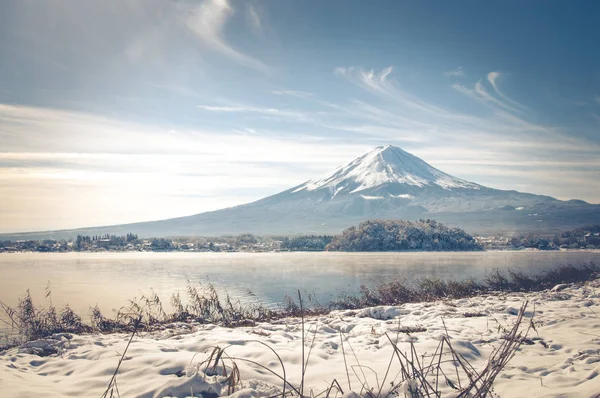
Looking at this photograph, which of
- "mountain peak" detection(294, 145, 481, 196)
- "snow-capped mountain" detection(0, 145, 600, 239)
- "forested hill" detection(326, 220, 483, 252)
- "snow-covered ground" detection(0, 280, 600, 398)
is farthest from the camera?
"mountain peak" detection(294, 145, 481, 196)

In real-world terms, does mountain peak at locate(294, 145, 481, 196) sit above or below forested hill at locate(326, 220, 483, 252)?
→ above

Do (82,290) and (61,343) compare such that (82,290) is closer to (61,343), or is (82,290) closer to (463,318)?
(61,343)

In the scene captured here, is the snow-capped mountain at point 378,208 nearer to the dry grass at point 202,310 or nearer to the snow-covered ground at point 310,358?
the dry grass at point 202,310

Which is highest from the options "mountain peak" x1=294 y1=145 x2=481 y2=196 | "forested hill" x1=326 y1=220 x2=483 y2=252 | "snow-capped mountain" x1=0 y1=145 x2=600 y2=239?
"mountain peak" x1=294 y1=145 x2=481 y2=196

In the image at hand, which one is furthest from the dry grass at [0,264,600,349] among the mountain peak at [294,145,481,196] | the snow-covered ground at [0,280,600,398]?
the mountain peak at [294,145,481,196]

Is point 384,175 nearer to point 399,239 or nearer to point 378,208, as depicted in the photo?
point 378,208

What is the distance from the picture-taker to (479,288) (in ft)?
46.2

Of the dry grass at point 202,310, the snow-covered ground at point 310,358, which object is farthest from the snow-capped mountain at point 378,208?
the snow-covered ground at point 310,358

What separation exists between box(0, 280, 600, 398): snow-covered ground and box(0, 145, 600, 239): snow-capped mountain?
315ft

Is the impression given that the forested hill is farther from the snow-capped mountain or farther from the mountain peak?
the mountain peak

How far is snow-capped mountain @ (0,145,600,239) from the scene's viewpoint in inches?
4547

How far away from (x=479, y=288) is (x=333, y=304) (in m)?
5.41

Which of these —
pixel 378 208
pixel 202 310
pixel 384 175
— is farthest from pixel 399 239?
pixel 384 175

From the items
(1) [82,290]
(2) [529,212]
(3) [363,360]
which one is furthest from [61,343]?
(2) [529,212]
